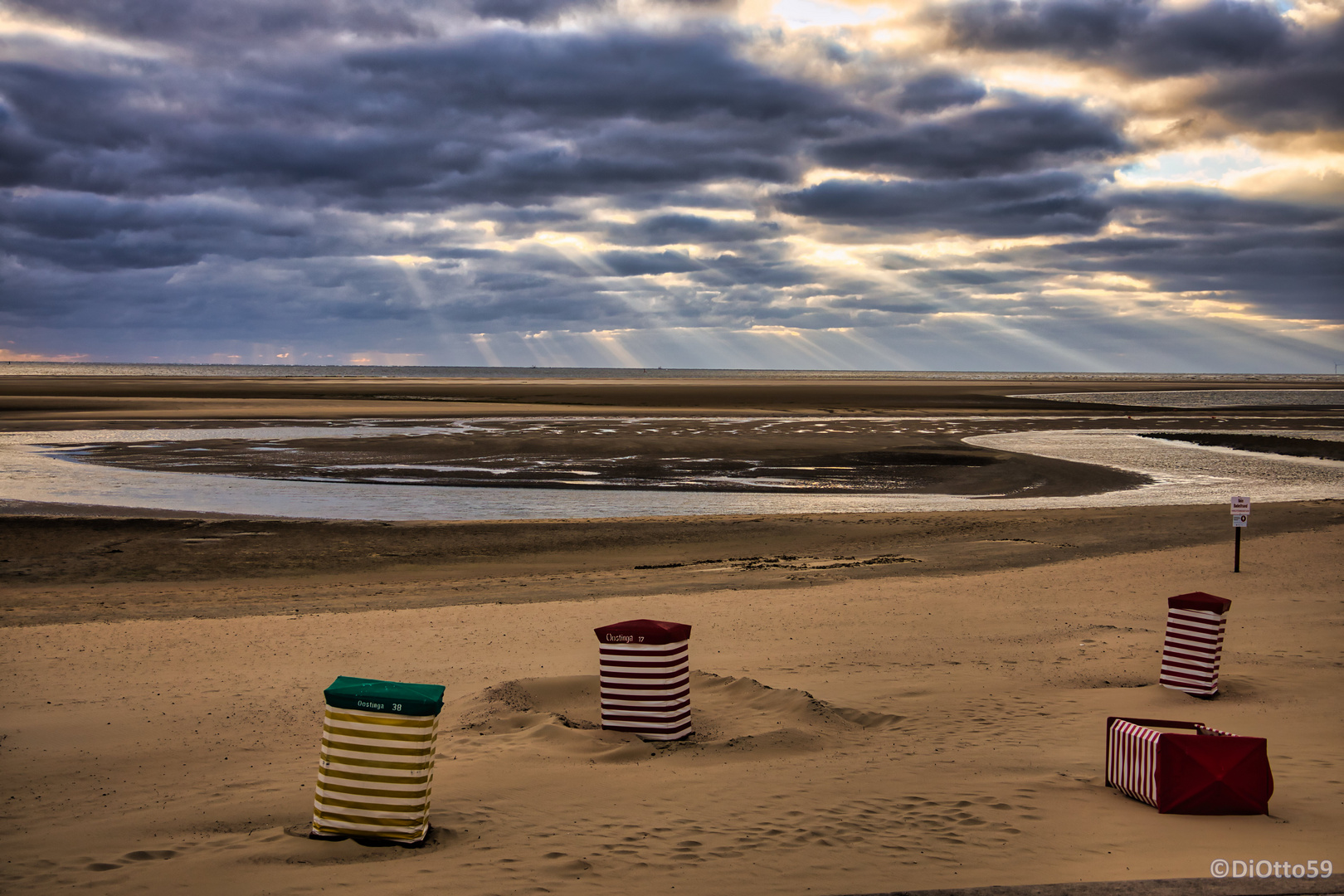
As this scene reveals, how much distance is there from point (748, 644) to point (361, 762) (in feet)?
25.1

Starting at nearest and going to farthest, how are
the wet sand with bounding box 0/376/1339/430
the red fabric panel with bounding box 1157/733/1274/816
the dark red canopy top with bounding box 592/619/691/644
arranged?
the red fabric panel with bounding box 1157/733/1274/816 < the dark red canopy top with bounding box 592/619/691/644 < the wet sand with bounding box 0/376/1339/430

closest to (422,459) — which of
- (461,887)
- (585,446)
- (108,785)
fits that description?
(585,446)

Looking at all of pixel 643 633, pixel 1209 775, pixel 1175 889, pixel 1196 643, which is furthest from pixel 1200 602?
pixel 643 633

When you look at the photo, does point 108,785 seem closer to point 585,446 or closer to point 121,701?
point 121,701

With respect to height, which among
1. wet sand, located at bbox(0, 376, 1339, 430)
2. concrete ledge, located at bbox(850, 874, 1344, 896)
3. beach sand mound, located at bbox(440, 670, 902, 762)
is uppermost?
wet sand, located at bbox(0, 376, 1339, 430)

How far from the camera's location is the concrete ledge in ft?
21.2

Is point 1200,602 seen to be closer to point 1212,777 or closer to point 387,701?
point 1212,777

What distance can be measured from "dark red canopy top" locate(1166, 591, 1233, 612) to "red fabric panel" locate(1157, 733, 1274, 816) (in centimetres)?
375

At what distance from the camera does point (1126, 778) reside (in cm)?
830

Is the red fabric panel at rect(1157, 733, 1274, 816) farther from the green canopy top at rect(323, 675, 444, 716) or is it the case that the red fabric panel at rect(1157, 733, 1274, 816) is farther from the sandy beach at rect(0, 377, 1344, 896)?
the green canopy top at rect(323, 675, 444, 716)

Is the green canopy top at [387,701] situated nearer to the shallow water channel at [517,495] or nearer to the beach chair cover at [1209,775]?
the beach chair cover at [1209,775]

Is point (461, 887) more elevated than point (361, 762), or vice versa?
point (361, 762)

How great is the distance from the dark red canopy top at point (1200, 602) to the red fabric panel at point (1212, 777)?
375 cm

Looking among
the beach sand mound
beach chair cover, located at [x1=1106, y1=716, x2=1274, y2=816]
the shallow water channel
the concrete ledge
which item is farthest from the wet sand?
beach chair cover, located at [x1=1106, y1=716, x2=1274, y2=816]
